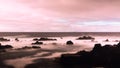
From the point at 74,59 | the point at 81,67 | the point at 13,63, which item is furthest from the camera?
the point at 13,63

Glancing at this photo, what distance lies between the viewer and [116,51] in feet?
145

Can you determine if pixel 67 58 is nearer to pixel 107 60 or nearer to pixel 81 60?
pixel 81 60

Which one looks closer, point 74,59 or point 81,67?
point 81,67

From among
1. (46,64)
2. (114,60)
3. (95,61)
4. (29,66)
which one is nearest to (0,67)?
(29,66)

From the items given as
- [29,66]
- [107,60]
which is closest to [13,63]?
[29,66]

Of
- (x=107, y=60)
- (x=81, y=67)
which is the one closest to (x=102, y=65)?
(x=107, y=60)

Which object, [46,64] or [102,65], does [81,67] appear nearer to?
[102,65]

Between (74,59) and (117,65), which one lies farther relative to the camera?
(74,59)

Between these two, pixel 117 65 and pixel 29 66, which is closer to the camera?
pixel 117 65

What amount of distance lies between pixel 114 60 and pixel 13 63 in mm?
17037

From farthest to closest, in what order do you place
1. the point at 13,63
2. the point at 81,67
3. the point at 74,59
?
the point at 13,63 < the point at 74,59 < the point at 81,67

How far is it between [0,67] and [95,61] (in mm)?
14926

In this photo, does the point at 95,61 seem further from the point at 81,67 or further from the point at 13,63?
the point at 13,63

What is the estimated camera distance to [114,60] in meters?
41.9
